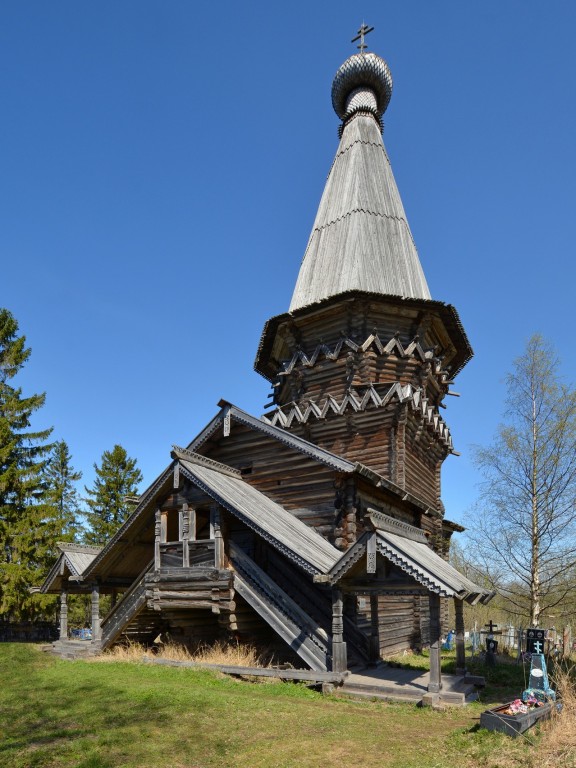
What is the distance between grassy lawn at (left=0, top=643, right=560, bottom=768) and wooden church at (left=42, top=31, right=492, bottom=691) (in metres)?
1.69

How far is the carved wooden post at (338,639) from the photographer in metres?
12.5

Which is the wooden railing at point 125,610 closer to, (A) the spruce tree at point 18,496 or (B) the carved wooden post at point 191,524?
(B) the carved wooden post at point 191,524

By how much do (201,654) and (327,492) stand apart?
5.65 m

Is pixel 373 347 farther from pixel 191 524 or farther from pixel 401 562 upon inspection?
pixel 401 562

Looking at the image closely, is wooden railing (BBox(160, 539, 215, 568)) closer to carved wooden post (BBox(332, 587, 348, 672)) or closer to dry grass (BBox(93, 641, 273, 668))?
dry grass (BBox(93, 641, 273, 668))

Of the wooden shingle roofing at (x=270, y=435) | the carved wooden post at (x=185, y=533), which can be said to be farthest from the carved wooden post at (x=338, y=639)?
the carved wooden post at (x=185, y=533)

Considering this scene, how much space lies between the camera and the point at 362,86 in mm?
33281

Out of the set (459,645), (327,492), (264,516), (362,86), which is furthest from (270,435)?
(362,86)

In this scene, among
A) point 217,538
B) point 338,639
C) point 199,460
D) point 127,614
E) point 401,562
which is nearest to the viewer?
point 401,562

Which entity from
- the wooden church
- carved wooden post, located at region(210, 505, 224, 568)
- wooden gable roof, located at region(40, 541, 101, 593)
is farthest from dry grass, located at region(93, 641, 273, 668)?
wooden gable roof, located at region(40, 541, 101, 593)

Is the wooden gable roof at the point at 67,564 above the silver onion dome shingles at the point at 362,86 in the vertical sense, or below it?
below

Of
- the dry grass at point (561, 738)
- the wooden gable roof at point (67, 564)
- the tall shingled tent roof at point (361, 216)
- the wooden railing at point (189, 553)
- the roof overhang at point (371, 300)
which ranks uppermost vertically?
the tall shingled tent roof at point (361, 216)

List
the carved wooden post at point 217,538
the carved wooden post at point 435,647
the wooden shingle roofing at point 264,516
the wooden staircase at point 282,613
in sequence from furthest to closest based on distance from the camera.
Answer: the carved wooden post at point 217,538, the wooden shingle roofing at point 264,516, the wooden staircase at point 282,613, the carved wooden post at point 435,647

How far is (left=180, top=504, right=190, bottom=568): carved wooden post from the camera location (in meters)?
15.3
